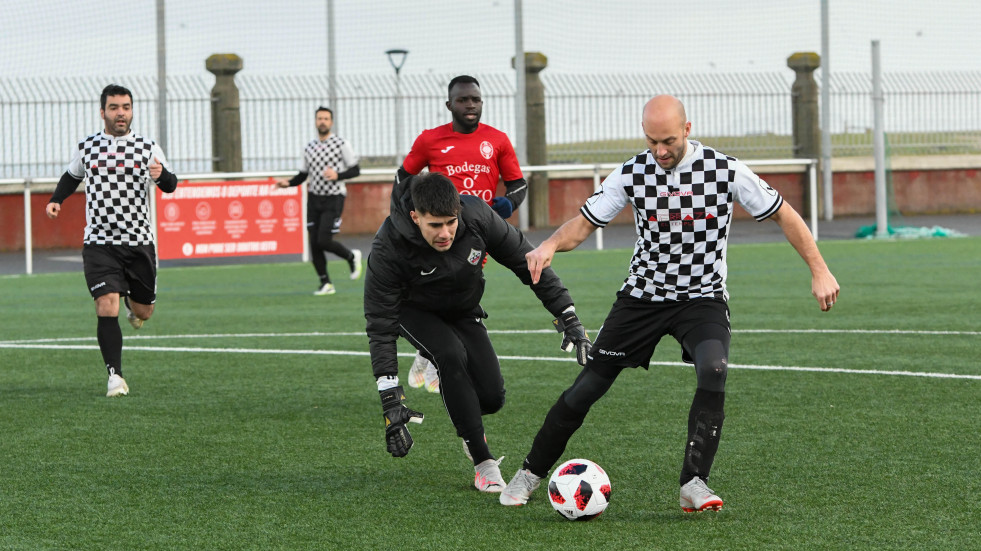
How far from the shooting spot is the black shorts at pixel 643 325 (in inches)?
207

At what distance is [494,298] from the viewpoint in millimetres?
14539

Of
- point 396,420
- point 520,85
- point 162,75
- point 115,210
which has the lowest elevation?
point 396,420

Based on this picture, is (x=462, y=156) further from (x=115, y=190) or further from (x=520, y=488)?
(x=520, y=488)

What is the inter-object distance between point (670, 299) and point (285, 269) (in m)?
14.8

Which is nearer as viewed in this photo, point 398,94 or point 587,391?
point 587,391

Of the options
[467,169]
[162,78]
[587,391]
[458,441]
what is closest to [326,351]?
[467,169]

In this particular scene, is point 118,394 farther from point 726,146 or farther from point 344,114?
point 726,146

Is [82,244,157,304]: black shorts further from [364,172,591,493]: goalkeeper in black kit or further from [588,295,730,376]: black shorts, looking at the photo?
[588,295,730,376]: black shorts

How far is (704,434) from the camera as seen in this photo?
201 inches

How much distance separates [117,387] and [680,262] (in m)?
4.46

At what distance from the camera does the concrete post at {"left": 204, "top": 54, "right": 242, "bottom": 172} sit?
27297 mm

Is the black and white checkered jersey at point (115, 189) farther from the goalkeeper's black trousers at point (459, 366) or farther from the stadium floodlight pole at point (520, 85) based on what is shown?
the stadium floodlight pole at point (520, 85)

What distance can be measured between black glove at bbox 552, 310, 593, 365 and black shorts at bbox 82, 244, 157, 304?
4052 millimetres

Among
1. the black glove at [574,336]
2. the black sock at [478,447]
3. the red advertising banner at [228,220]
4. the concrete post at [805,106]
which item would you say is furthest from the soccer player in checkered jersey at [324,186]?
the concrete post at [805,106]
